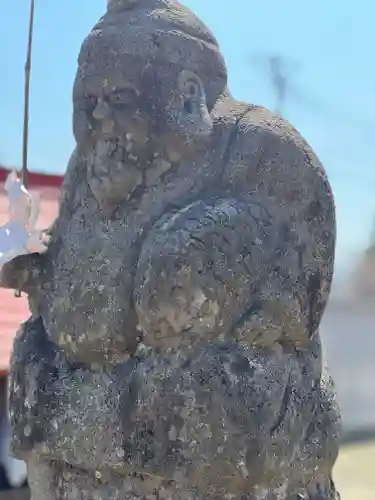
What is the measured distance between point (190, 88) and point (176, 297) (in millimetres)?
470

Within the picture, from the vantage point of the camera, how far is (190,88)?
1.93 meters

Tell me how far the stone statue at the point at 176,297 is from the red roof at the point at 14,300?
323 cm

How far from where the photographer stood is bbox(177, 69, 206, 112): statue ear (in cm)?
191

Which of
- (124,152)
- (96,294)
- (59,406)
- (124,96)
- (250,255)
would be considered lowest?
(59,406)

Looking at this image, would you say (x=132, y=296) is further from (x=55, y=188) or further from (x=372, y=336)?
(x=372, y=336)

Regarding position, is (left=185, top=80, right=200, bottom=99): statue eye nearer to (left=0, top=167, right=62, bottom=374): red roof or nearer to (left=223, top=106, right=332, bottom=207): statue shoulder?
(left=223, top=106, right=332, bottom=207): statue shoulder

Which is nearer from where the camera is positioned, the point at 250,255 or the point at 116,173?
the point at 250,255

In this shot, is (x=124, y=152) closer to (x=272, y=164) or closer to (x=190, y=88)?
(x=190, y=88)

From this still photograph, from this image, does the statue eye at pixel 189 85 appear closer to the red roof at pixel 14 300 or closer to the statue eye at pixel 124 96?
the statue eye at pixel 124 96

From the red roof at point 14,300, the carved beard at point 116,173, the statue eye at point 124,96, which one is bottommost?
the red roof at point 14,300

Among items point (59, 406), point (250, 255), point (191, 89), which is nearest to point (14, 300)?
point (59, 406)

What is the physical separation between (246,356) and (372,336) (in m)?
10.4

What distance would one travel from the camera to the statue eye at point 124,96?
191cm

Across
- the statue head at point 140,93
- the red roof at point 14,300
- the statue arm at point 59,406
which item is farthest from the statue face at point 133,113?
the red roof at point 14,300
